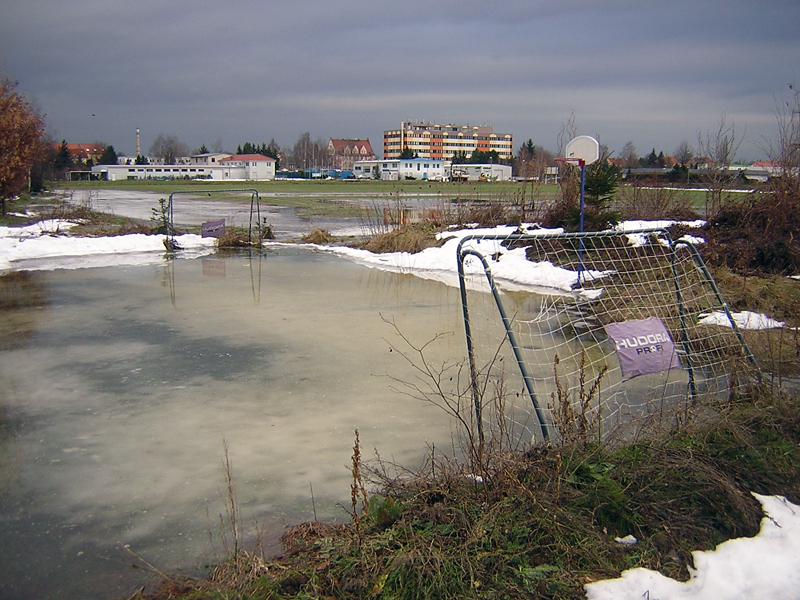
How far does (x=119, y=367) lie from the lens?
24.4 ft

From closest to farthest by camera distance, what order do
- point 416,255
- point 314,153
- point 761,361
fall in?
point 761,361 < point 416,255 < point 314,153

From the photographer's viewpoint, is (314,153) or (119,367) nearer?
(119,367)

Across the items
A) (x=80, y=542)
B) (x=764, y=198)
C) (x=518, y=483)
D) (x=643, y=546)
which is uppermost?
(x=764, y=198)

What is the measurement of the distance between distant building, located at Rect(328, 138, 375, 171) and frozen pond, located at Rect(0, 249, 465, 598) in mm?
172985

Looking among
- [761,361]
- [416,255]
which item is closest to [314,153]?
[416,255]

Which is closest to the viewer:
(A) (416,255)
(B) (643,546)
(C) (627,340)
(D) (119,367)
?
(B) (643,546)

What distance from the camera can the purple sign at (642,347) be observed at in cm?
485

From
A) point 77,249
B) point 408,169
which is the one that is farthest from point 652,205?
point 408,169

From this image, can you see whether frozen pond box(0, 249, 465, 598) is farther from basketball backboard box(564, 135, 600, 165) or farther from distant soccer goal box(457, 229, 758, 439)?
basketball backboard box(564, 135, 600, 165)

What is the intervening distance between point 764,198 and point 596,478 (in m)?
12.5

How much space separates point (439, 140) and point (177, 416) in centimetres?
18471

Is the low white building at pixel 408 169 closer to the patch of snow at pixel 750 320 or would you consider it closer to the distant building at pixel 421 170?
the distant building at pixel 421 170

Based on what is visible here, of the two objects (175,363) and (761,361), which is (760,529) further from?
(175,363)

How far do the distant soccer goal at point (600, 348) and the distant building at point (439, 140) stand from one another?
6722 inches
